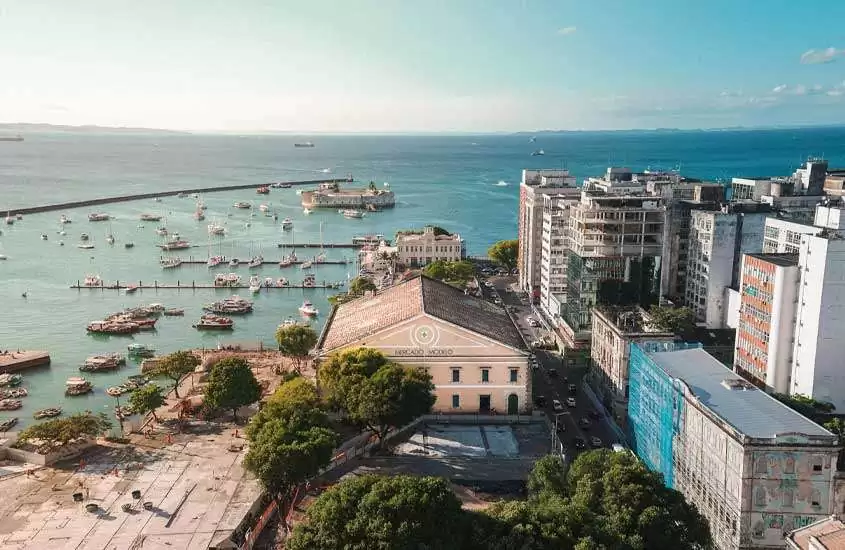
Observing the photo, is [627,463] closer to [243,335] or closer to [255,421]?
[255,421]

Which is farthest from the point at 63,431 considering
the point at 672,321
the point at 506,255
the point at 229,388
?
the point at 506,255

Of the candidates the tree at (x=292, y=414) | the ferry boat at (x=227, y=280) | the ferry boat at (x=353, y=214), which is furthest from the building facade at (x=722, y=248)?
the ferry boat at (x=353, y=214)

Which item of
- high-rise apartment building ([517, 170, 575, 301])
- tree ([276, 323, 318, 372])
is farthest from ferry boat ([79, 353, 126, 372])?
high-rise apartment building ([517, 170, 575, 301])

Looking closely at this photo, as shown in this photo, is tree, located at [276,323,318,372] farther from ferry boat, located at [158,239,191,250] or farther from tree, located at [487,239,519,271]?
ferry boat, located at [158,239,191,250]

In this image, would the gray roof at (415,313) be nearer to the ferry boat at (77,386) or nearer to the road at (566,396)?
the road at (566,396)

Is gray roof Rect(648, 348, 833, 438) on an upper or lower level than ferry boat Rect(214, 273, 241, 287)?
upper

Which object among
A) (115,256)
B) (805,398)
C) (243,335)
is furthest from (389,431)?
(115,256)

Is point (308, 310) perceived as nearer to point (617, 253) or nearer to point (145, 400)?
point (617, 253)
